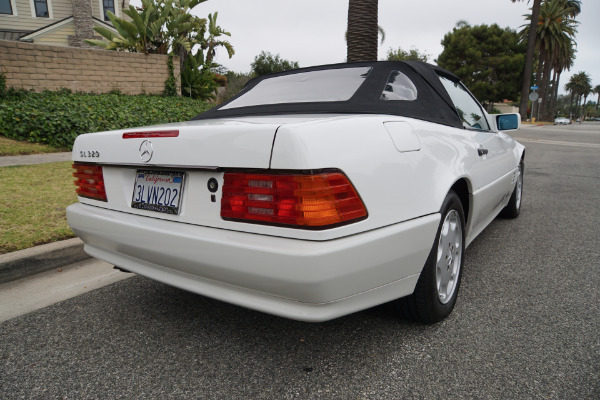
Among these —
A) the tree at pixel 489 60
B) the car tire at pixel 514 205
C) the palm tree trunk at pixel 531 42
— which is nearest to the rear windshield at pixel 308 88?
the car tire at pixel 514 205

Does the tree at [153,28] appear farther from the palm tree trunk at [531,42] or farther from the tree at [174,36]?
the palm tree trunk at [531,42]

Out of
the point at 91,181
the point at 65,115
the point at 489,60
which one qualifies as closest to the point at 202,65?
the point at 65,115

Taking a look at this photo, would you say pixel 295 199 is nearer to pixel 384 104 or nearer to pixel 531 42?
pixel 384 104

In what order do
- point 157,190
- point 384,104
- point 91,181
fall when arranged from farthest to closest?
1. point 91,181
2. point 384,104
3. point 157,190

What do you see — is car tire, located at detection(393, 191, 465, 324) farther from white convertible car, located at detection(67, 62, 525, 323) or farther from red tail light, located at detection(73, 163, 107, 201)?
red tail light, located at detection(73, 163, 107, 201)

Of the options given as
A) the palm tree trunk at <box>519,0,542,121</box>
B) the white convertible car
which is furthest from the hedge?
the palm tree trunk at <box>519,0,542,121</box>

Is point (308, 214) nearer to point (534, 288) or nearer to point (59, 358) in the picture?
point (59, 358)

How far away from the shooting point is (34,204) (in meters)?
4.39

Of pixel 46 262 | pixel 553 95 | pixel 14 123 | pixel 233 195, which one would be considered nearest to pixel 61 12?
pixel 14 123

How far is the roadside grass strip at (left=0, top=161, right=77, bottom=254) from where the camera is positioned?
345 centimetres

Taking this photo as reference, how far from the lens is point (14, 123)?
8.25 metres

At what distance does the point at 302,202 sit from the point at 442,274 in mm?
1112

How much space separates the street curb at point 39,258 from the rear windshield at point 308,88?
1.66m

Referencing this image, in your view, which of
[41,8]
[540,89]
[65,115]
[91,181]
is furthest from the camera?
[540,89]
